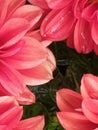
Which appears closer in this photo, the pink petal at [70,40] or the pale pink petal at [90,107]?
the pale pink petal at [90,107]

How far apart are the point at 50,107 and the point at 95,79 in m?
0.24

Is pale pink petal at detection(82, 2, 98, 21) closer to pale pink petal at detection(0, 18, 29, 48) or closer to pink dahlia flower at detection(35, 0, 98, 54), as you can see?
pink dahlia flower at detection(35, 0, 98, 54)

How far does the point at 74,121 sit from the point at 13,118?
0.10 metres

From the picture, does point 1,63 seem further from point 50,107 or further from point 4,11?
point 50,107

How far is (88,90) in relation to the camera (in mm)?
882

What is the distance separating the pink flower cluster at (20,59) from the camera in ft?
2.88

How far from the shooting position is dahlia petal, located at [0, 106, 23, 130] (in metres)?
0.84

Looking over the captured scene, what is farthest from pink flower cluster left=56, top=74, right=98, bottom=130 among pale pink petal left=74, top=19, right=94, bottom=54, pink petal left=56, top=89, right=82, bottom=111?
pale pink petal left=74, top=19, right=94, bottom=54

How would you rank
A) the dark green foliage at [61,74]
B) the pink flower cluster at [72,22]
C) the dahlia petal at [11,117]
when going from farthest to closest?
1. the dark green foliage at [61,74]
2. the pink flower cluster at [72,22]
3. the dahlia petal at [11,117]

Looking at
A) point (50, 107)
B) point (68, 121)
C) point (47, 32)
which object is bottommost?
point (50, 107)

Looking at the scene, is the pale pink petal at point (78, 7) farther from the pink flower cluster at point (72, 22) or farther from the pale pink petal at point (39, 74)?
the pale pink petal at point (39, 74)

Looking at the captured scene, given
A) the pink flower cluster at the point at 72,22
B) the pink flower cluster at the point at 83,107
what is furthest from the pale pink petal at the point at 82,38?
the pink flower cluster at the point at 83,107

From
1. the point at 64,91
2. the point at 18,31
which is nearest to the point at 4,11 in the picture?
the point at 18,31

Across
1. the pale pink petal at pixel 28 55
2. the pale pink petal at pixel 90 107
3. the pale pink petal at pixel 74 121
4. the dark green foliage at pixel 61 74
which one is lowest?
the dark green foliage at pixel 61 74
